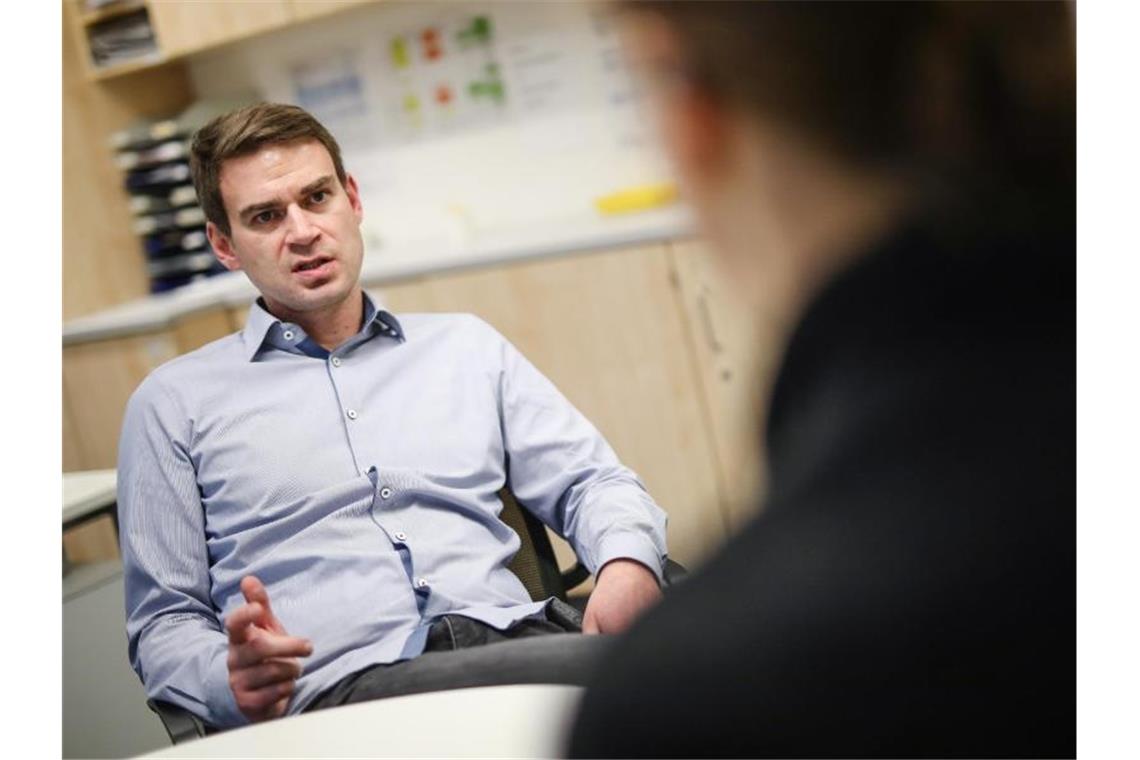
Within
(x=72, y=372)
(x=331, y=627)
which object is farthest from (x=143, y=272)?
(x=331, y=627)

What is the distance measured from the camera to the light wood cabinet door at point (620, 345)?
1.16 meters

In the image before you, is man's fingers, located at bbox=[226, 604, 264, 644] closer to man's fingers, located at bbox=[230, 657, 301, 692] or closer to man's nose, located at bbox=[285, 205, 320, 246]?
man's fingers, located at bbox=[230, 657, 301, 692]

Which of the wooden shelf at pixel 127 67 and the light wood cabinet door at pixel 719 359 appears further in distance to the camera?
the wooden shelf at pixel 127 67

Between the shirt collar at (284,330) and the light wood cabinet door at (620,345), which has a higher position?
the shirt collar at (284,330)

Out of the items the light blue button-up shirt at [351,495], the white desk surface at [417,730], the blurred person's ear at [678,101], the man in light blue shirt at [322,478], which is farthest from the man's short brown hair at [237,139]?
the blurred person's ear at [678,101]

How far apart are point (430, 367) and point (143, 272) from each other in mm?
507

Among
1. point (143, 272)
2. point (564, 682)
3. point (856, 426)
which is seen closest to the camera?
point (856, 426)

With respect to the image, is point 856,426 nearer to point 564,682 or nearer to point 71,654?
point 564,682

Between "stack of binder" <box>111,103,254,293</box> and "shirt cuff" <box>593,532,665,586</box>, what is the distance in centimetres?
42

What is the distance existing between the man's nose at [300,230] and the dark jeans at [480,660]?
34 cm

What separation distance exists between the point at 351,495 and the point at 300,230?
229 mm

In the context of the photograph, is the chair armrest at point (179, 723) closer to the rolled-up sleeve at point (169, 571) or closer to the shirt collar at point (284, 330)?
the rolled-up sleeve at point (169, 571)

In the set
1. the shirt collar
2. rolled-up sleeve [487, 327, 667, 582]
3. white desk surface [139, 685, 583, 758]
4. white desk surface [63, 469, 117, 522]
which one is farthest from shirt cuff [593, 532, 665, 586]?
white desk surface [63, 469, 117, 522]

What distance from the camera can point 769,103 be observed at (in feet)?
1.46
